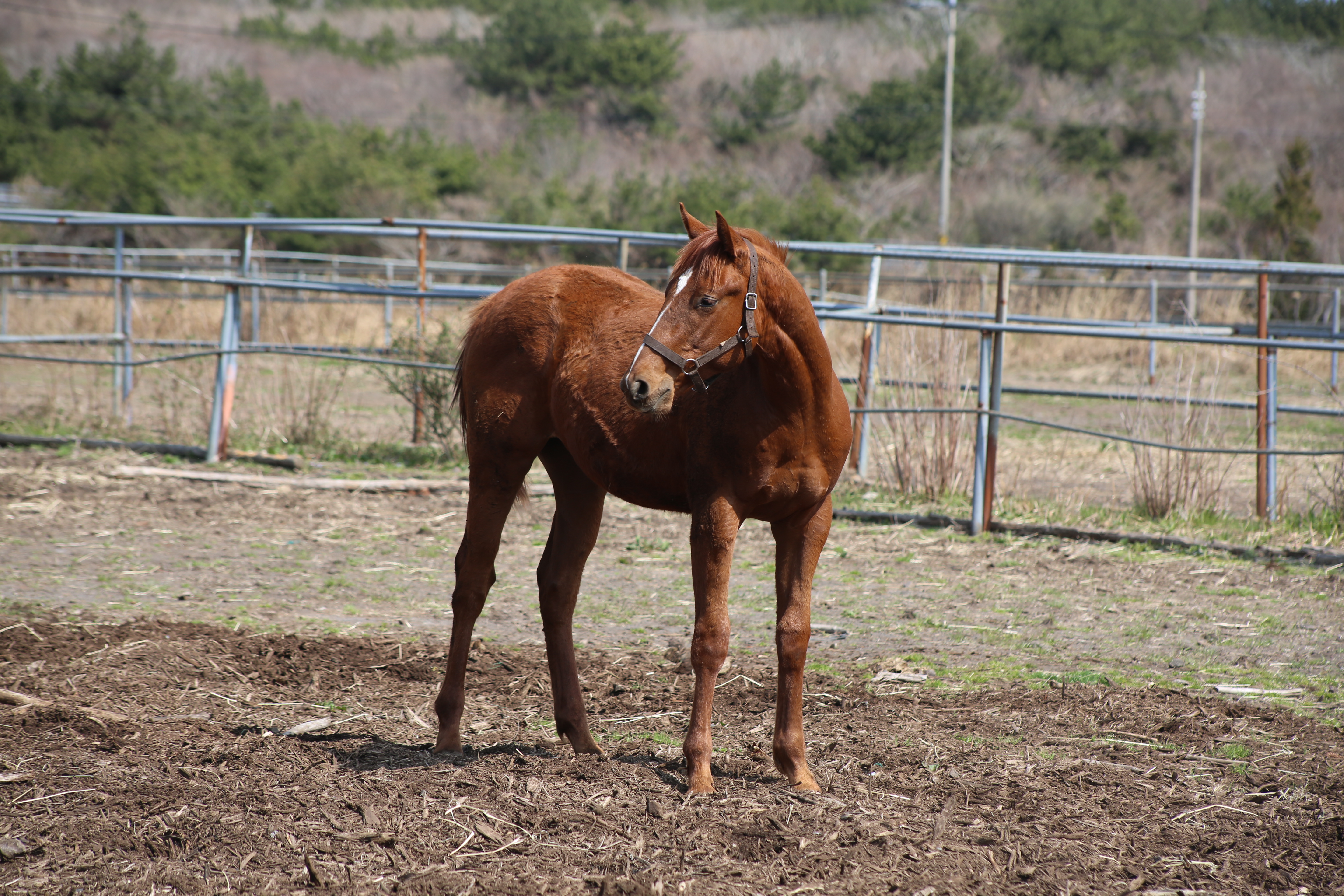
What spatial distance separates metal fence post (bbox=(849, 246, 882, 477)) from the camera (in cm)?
791

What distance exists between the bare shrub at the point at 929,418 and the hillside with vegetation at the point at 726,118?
49.6 ft

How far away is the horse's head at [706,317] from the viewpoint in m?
2.87

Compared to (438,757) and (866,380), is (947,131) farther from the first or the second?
(438,757)

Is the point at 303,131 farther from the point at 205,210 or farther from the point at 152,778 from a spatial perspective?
the point at 152,778

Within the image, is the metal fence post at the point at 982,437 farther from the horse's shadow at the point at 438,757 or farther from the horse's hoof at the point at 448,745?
the horse's hoof at the point at 448,745

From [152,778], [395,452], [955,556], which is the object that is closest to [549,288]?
[152,778]

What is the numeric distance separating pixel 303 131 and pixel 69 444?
32.9 metres

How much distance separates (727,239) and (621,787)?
1.65 m

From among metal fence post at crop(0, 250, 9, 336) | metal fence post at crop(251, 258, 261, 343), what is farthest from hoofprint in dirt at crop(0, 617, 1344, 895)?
metal fence post at crop(0, 250, 9, 336)

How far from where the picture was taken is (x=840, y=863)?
268cm

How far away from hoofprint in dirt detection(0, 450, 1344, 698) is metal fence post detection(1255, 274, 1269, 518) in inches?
33.1

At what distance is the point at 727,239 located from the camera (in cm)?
290

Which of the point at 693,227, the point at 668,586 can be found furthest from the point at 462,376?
the point at 668,586

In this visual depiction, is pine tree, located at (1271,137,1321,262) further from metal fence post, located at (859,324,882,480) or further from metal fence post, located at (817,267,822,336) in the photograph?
metal fence post, located at (859,324,882,480)
